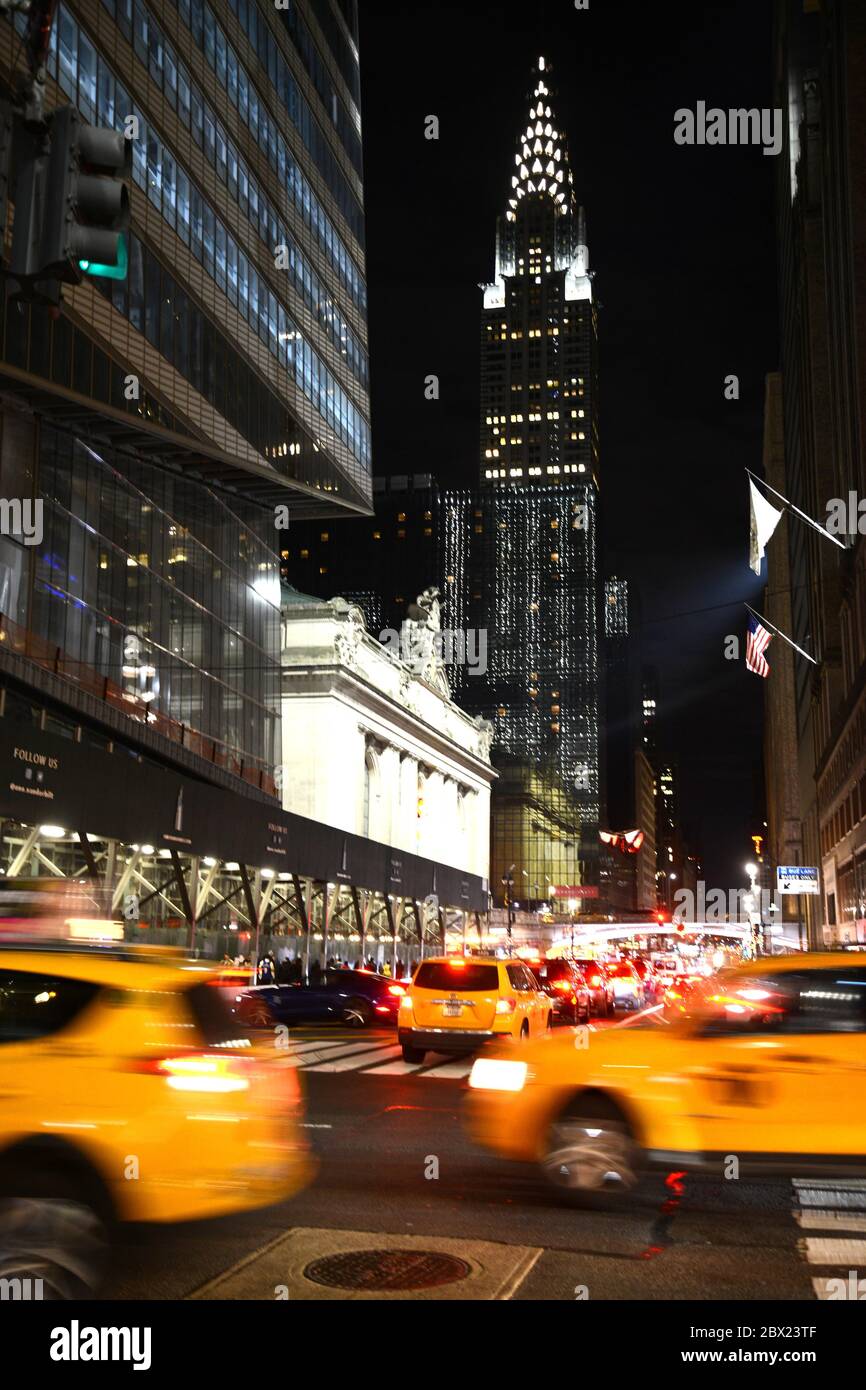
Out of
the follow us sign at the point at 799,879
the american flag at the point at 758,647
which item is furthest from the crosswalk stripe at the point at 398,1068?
the follow us sign at the point at 799,879

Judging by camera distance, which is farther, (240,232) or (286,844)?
(240,232)

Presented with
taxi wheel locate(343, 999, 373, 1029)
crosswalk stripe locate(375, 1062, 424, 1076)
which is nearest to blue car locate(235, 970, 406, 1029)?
taxi wheel locate(343, 999, 373, 1029)

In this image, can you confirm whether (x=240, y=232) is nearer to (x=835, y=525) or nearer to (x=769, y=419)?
(x=835, y=525)

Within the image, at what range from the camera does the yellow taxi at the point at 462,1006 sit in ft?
60.4

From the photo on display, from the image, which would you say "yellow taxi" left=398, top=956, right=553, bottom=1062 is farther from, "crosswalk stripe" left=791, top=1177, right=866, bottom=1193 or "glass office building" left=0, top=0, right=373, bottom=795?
"glass office building" left=0, top=0, right=373, bottom=795

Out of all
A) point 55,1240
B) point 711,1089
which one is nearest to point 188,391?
point 711,1089

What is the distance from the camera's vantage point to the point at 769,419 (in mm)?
143250

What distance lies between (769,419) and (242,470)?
108 metres

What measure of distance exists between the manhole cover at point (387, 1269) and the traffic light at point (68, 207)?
5.41 m

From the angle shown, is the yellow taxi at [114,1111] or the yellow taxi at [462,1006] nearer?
the yellow taxi at [114,1111]

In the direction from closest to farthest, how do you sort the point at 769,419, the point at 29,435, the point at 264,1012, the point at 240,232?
the point at 264,1012
the point at 29,435
the point at 240,232
the point at 769,419

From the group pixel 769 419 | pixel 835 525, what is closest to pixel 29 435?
pixel 835 525

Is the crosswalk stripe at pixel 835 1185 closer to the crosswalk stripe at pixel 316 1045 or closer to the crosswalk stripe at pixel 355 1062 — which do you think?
the crosswalk stripe at pixel 355 1062

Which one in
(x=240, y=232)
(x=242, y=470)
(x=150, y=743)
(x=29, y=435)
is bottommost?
(x=150, y=743)
